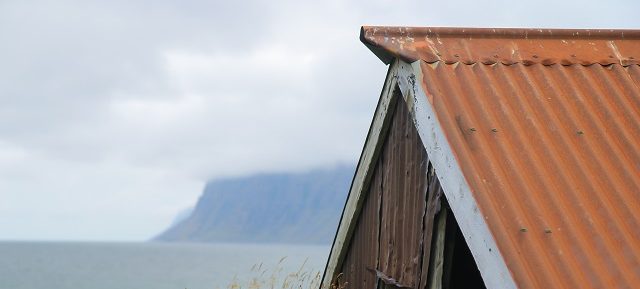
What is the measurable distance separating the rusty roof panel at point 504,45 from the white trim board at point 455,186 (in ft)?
0.47

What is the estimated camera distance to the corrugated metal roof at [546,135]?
12.8ft

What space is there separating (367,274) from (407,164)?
1.32 metres

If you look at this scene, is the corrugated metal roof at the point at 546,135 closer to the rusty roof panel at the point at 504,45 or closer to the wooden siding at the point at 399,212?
the rusty roof panel at the point at 504,45

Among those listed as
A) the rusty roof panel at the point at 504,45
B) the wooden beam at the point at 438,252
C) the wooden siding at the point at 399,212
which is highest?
the rusty roof panel at the point at 504,45

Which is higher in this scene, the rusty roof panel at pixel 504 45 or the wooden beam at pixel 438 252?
the rusty roof panel at pixel 504 45

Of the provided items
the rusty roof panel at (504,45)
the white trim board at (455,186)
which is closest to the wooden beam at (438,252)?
the white trim board at (455,186)

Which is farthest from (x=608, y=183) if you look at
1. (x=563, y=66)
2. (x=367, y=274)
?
(x=367, y=274)

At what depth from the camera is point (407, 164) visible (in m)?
5.74

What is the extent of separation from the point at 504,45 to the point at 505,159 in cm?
130

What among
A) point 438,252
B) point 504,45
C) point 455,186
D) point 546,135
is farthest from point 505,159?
point 504,45

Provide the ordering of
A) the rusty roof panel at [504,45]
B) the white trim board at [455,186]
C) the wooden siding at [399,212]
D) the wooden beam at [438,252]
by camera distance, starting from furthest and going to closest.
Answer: the wooden siding at [399,212] < the rusty roof panel at [504,45] < the wooden beam at [438,252] < the white trim board at [455,186]

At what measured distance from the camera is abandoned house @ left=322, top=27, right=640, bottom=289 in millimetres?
3945

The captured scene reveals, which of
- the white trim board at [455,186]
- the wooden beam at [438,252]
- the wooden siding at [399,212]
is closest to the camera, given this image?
the white trim board at [455,186]

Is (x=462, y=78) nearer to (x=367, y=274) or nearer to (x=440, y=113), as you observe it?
(x=440, y=113)
